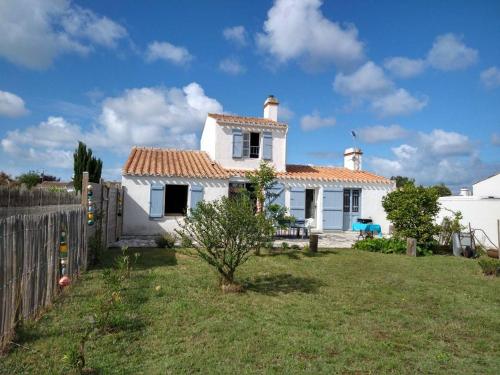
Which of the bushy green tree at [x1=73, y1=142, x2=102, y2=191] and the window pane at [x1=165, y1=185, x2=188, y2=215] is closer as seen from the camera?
the window pane at [x1=165, y1=185, x2=188, y2=215]

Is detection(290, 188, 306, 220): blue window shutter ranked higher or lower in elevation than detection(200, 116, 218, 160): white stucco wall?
lower

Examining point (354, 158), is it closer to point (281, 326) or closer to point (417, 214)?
point (417, 214)

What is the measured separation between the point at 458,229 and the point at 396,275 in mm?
5493

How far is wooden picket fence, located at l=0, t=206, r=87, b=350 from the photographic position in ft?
12.8

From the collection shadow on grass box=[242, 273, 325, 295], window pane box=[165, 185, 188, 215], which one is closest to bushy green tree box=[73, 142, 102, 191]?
window pane box=[165, 185, 188, 215]

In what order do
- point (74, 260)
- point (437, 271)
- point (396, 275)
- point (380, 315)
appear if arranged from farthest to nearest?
point (437, 271)
point (396, 275)
point (74, 260)
point (380, 315)

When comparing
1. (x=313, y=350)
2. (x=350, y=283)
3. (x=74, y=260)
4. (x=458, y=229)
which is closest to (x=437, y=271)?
(x=350, y=283)

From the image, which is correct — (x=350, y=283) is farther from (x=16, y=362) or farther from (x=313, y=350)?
(x=16, y=362)

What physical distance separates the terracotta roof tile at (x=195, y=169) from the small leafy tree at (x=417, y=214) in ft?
17.0

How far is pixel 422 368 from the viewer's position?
3.79 m

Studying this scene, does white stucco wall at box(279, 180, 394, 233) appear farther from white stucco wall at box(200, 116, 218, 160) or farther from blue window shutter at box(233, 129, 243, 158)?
white stucco wall at box(200, 116, 218, 160)

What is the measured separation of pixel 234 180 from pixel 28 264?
1173 cm

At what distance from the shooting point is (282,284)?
7.31m

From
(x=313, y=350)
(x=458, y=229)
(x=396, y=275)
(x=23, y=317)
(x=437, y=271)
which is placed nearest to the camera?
(x=313, y=350)
